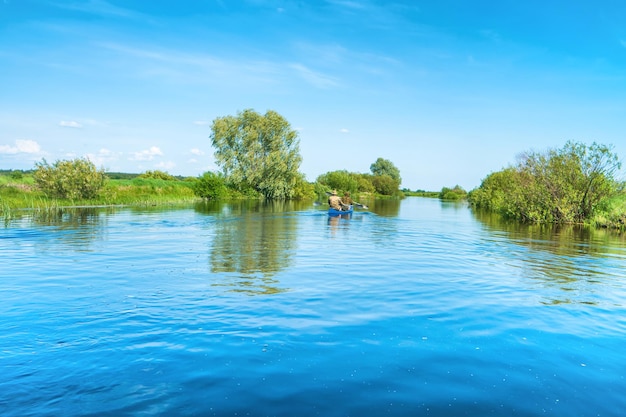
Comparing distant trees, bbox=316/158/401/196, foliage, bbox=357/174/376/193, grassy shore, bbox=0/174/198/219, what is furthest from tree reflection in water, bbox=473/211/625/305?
foliage, bbox=357/174/376/193

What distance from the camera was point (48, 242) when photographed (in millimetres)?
20797

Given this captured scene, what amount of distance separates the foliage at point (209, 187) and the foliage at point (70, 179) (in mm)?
26345

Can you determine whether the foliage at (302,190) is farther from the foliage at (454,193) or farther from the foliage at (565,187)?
the foliage at (454,193)

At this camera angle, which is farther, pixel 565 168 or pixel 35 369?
pixel 565 168

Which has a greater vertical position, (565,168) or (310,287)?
(565,168)

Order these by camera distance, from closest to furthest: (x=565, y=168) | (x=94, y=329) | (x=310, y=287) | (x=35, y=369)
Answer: (x=35, y=369) → (x=94, y=329) → (x=310, y=287) → (x=565, y=168)

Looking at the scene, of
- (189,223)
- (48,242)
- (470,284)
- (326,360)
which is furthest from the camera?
(189,223)

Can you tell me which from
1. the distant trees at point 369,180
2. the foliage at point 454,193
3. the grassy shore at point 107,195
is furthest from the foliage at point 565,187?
the foliage at point 454,193

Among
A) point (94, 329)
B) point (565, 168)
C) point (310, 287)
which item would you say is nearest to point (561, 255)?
point (310, 287)

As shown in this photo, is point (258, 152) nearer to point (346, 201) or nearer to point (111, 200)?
point (111, 200)

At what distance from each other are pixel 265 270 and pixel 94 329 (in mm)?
7187

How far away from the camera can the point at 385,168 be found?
629 feet

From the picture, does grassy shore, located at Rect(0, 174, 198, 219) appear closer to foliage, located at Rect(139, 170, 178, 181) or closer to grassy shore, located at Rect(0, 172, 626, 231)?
grassy shore, located at Rect(0, 172, 626, 231)

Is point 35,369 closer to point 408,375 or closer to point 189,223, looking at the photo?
point 408,375
